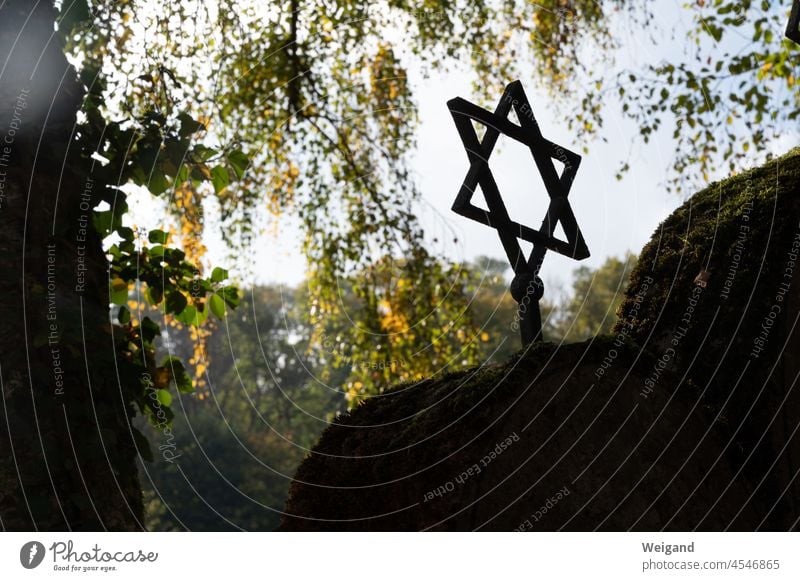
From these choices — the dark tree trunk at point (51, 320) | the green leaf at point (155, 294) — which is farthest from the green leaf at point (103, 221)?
the green leaf at point (155, 294)

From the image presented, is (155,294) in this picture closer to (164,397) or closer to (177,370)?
(177,370)

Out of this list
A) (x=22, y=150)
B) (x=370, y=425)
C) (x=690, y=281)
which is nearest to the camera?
(x=370, y=425)

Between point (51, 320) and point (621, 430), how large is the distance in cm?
243

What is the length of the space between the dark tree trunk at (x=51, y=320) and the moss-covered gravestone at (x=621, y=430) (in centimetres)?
115

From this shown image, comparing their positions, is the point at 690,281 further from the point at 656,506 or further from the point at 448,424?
the point at 448,424

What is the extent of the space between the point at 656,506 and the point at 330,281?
550cm

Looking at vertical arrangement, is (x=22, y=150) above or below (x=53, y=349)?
above

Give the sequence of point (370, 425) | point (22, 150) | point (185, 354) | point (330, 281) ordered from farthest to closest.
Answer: point (185, 354), point (330, 281), point (22, 150), point (370, 425)

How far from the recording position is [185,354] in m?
35.7

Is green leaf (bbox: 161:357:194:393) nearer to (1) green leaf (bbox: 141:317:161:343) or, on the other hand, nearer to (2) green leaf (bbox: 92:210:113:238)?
(1) green leaf (bbox: 141:317:161:343)

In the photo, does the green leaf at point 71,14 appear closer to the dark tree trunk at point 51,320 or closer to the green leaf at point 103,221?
the dark tree trunk at point 51,320
